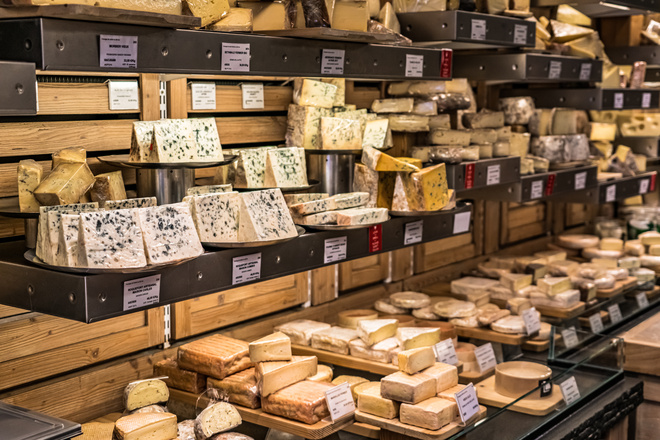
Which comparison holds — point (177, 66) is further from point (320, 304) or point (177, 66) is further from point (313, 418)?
point (320, 304)

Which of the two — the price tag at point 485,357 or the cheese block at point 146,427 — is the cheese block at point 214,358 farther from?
the price tag at point 485,357

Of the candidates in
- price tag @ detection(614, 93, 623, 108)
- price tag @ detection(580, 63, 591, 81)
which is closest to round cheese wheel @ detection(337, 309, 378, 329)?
price tag @ detection(580, 63, 591, 81)

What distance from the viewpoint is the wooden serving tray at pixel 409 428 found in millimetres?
2381

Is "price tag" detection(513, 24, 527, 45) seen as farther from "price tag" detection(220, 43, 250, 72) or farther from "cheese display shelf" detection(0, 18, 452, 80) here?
"price tag" detection(220, 43, 250, 72)

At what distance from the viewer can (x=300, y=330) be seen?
299 centimetres

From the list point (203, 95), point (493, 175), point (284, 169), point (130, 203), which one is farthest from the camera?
point (493, 175)

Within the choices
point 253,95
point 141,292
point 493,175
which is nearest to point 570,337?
point 493,175

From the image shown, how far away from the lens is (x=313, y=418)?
2344 millimetres

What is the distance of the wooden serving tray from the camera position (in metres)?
2.38

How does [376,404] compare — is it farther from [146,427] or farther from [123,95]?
[123,95]

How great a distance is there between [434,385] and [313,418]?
43 cm

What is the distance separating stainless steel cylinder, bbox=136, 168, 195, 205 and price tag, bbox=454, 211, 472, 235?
1.09 m

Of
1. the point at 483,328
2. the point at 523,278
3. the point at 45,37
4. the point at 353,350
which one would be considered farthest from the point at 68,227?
the point at 523,278

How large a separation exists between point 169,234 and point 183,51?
425mm
